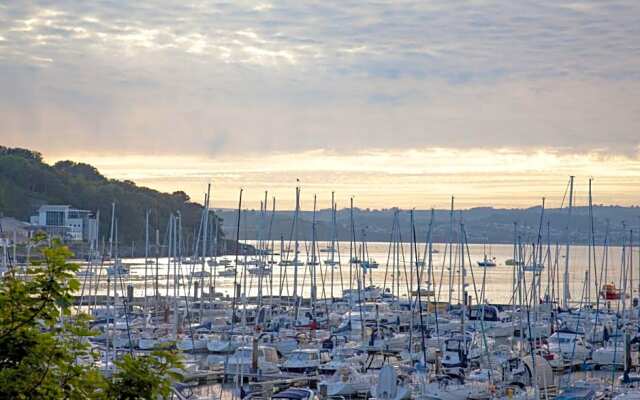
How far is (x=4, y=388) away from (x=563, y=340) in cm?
4420

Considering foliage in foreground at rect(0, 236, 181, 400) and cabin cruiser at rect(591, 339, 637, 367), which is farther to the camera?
cabin cruiser at rect(591, 339, 637, 367)

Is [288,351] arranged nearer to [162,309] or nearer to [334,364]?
[334,364]

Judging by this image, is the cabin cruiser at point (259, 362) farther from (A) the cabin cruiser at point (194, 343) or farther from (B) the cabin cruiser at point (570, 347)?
(B) the cabin cruiser at point (570, 347)

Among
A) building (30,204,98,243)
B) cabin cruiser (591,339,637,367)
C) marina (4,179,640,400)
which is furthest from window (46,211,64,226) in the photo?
cabin cruiser (591,339,637,367)

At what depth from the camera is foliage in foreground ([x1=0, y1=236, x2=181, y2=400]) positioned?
30.7 ft

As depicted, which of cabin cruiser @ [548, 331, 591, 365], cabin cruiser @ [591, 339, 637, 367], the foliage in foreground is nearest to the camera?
the foliage in foreground

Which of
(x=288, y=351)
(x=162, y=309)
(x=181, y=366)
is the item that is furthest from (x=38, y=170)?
(x=181, y=366)

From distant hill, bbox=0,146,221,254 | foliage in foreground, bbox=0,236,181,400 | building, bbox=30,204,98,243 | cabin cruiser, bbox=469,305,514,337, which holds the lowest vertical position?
cabin cruiser, bbox=469,305,514,337

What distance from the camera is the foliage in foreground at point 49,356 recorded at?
9352 millimetres

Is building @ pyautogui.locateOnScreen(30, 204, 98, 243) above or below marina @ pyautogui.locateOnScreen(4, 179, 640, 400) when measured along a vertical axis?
above

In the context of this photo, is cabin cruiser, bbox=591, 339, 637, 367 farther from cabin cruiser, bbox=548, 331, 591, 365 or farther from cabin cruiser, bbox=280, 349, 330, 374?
cabin cruiser, bbox=280, 349, 330, 374

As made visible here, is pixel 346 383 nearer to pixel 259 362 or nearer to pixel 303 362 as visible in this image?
pixel 259 362

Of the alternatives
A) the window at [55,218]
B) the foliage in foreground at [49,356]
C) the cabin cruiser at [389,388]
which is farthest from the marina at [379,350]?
the window at [55,218]

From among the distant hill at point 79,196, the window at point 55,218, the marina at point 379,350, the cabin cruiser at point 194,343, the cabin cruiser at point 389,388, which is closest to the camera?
the cabin cruiser at point 389,388
